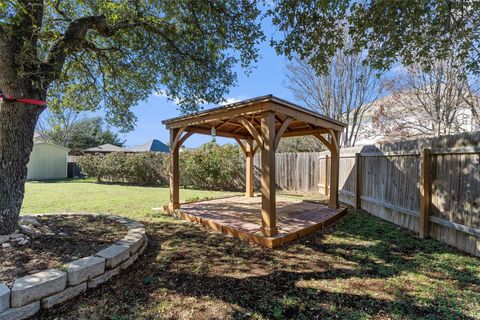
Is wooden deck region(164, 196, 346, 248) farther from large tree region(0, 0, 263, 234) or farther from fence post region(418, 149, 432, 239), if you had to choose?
large tree region(0, 0, 263, 234)

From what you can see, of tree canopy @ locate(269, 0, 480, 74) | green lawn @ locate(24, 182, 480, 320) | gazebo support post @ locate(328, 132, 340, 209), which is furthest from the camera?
gazebo support post @ locate(328, 132, 340, 209)

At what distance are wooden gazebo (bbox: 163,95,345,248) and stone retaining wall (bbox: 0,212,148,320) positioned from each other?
2.25m

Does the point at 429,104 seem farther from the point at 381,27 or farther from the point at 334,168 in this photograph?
the point at 381,27

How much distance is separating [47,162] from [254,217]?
55.7 ft

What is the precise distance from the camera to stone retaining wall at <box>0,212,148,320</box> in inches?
→ 82.1

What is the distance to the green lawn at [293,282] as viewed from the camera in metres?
2.24

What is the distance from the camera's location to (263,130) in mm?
4004

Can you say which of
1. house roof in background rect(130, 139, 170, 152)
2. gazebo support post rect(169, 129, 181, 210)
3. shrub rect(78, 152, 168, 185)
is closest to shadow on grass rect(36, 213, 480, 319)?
gazebo support post rect(169, 129, 181, 210)

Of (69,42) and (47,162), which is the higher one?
(69,42)

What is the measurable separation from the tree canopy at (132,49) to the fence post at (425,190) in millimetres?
3797

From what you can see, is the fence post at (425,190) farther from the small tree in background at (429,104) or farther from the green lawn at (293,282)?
the small tree in background at (429,104)

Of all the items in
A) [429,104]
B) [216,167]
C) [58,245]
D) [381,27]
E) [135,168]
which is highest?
[429,104]

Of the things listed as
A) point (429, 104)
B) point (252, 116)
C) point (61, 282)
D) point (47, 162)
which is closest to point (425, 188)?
point (252, 116)

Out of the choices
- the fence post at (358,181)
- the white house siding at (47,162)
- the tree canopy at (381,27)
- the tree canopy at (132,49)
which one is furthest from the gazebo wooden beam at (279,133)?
the white house siding at (47,162)
